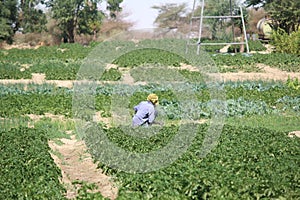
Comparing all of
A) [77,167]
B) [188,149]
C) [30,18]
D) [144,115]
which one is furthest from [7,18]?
[188,149]

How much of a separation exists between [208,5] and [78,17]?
41.6ft

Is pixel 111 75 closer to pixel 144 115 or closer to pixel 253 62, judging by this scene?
pixel 253 62

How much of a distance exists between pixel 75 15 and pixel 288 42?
70.0ft

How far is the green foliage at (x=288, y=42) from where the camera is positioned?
28.9 metres

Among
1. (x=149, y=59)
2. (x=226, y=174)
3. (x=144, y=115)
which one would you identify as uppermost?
(x=226, y=174)

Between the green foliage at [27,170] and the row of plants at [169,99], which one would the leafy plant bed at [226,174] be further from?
the row of plants at [169,99]

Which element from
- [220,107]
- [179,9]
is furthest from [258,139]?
[179,9]

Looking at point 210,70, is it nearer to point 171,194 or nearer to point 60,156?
point 60,156

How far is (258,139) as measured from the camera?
30.4 ft

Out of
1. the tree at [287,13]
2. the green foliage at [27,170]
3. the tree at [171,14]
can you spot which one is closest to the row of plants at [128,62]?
the tree at [287,13]

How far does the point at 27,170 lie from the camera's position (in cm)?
757

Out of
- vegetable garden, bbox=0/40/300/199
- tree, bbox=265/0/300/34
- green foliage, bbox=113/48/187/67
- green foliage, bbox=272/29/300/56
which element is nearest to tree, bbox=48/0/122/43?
green foliage, bbox=113/48/187/67

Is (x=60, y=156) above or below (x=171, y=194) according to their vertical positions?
below

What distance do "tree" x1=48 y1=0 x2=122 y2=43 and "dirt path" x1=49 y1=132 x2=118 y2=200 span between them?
3344cm
